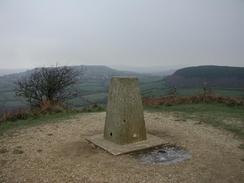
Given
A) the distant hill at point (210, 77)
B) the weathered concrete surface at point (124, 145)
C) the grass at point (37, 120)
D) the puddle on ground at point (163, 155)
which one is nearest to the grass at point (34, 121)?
the grass at point (37, 120)

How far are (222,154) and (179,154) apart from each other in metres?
1.07

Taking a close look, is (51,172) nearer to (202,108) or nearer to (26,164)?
(26,164)

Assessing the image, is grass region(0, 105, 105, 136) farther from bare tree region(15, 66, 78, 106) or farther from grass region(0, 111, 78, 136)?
bare tree region(15, 66, 78, 106)

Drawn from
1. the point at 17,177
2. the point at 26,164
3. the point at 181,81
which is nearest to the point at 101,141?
the point at 26,164

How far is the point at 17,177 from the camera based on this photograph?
554 centimetres

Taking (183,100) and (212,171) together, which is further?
(183,100)

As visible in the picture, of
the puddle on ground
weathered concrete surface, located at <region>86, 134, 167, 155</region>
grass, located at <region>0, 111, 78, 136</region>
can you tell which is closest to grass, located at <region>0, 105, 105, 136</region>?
grass, located at <region>0, 111, 78, 136</region>

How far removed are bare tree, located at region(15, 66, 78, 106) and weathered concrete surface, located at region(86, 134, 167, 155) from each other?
10.5 meters

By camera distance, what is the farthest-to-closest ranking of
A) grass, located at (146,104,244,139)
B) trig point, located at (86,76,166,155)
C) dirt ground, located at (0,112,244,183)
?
1. grass, located at (146,104,244,139)
2. trig point, located at (86,76,166,155)
3. dirt ground, located at (0,112,244,183)

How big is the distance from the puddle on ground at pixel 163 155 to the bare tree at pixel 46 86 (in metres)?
11.8

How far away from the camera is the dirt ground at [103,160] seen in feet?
17.7

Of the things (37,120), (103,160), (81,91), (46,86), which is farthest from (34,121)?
(81,91)

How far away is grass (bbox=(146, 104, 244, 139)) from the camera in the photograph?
32.0 ft

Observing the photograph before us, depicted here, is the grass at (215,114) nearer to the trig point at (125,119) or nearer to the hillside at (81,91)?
the trig point at (125,119)
